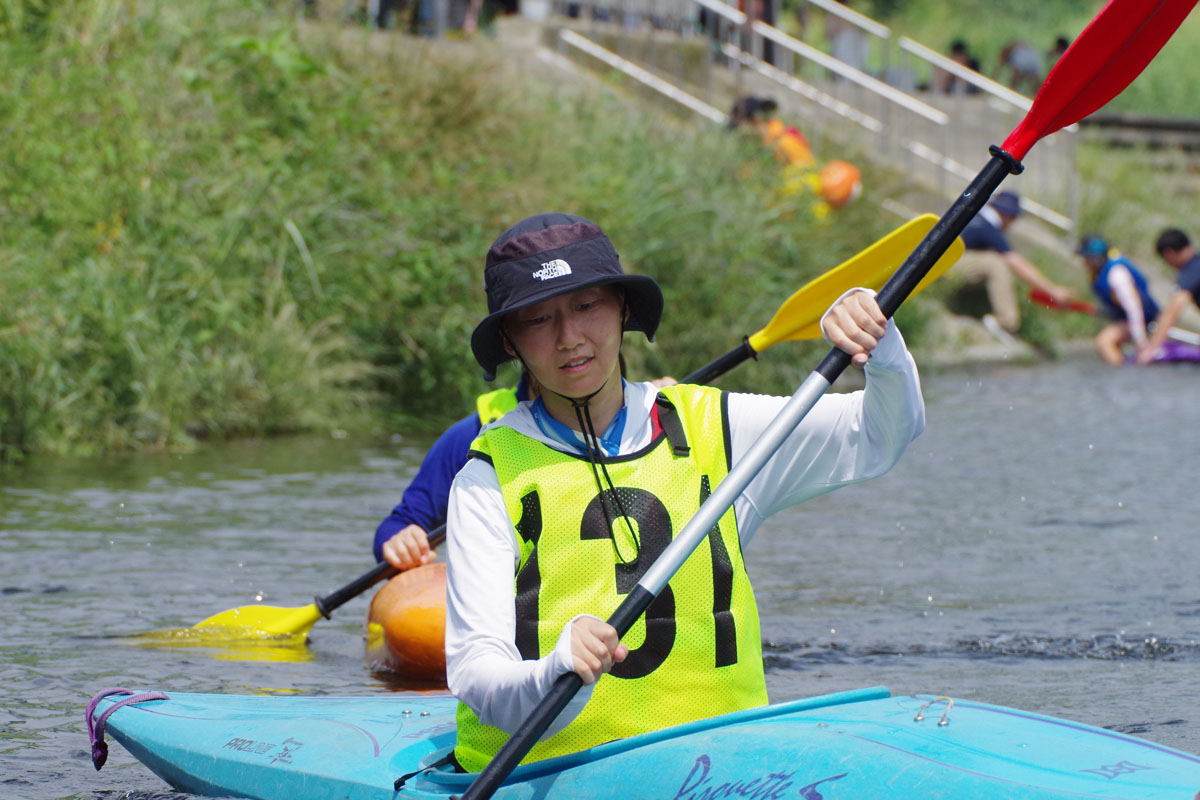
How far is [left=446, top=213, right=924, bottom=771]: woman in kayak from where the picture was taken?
2.57 m

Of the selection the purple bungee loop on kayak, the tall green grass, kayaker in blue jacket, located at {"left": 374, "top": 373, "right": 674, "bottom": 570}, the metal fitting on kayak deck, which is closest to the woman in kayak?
the metal fitting on kayak deck

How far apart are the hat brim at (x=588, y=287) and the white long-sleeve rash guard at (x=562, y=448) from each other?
0.34 ft

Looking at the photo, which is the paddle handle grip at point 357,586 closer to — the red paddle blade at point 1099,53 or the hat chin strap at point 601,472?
the hat chin strap at point 601,472

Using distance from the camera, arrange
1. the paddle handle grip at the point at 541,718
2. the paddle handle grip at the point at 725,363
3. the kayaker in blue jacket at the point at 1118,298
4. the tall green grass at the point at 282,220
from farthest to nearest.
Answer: the kayaker in blue jacket at the point at 1118,298
the tall green grass at the point at 282,220
the paddle handle grip at the point at 725,363
the paddle handle grip at the point at 541,718

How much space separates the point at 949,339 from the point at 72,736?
10.7m

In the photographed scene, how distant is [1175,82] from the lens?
79.2 ft

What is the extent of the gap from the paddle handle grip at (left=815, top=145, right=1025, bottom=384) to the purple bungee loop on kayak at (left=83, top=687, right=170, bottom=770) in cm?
169

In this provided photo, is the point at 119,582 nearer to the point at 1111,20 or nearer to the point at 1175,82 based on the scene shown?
the point at 1111,20

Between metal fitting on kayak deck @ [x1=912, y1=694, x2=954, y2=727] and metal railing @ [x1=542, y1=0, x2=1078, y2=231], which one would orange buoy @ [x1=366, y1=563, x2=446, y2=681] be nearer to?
metal fitting on kayak deck @ [x1=912, y1=694, x2=954, y2=727]

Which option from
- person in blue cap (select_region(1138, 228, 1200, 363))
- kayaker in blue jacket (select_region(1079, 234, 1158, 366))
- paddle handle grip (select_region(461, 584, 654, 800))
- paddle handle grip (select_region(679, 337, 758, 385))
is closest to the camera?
paddle handle grip (select_region(461, 584, 654, 800))

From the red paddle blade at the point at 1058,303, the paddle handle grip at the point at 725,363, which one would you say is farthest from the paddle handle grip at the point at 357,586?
the red paddle blade at the point at 1058,303

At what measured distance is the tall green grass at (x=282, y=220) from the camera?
796cm

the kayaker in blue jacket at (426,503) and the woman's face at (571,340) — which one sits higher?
the woman's face at (571,340)

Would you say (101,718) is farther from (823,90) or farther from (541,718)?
(823,90)
